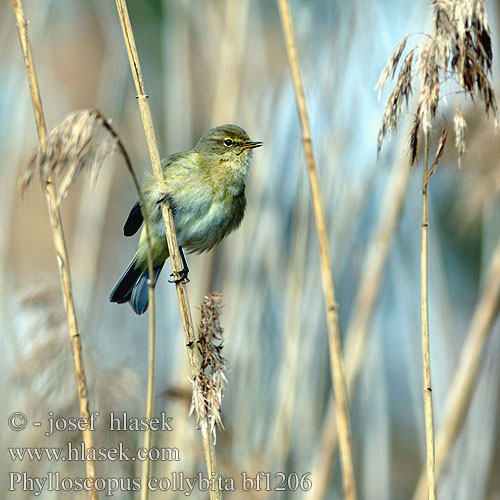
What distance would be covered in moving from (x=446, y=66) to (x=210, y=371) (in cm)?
70

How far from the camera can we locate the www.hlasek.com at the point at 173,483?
6.62 ft

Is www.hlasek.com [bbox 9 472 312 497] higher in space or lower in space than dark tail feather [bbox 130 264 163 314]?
lower

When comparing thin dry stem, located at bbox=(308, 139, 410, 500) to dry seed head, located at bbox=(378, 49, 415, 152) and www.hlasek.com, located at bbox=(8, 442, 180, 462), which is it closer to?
www.hlasek.com, located at bbox=(8, 442, 180, 462)

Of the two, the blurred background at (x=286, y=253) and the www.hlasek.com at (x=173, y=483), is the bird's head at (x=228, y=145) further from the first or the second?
the www.hlasek.com at (x=173, y=483)

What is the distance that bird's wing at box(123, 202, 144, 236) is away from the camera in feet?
Answer: 7.04

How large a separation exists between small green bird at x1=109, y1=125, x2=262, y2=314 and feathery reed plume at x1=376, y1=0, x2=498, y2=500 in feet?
3.52

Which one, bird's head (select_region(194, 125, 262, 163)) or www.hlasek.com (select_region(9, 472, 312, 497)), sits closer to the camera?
www.hlasek.com (select_region(9, 472, 312, 497))

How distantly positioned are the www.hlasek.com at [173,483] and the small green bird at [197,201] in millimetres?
554

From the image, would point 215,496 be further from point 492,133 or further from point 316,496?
point 492,133

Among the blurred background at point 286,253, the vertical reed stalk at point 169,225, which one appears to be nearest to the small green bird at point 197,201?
the blurred background at point 286,253

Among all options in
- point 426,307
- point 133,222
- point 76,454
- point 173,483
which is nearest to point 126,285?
point 133,222

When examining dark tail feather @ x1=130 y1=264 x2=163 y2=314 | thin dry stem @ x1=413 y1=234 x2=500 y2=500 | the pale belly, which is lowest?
thin dry stem @ x1=413 y1=234 x2=500 y2=500

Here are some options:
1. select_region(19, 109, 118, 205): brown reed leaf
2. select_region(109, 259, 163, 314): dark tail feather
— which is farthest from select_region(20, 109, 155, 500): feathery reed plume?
select_region(109, 259, 163, 314): dark tail feather

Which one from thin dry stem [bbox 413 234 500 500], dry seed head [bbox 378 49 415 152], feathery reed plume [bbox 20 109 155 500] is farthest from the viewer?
thin dry stem [bbox 413 234 500 500]
